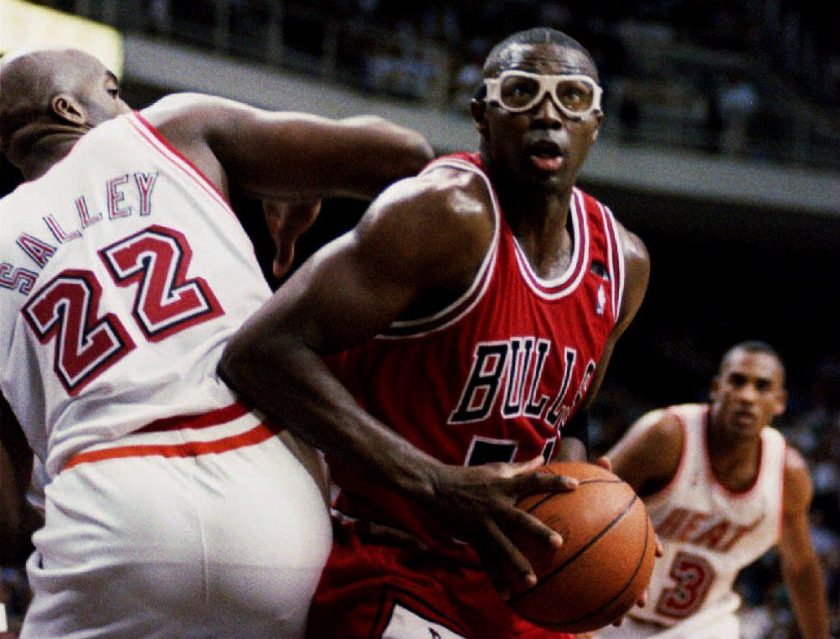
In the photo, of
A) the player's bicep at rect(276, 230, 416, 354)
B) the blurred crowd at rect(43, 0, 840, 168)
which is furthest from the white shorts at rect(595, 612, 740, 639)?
the blurred crowd at rect(43, 0, 840, 168)

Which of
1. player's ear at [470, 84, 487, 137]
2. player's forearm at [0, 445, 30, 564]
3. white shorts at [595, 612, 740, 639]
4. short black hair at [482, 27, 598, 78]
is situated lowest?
white shorts at [595, 612, 740, 639]

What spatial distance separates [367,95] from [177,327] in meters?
9.47

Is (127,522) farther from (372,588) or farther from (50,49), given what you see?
(50,49)

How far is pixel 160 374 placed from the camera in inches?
Answer: 102

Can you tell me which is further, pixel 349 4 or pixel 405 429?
pixel 349 4

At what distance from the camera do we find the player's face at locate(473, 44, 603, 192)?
9.39ft

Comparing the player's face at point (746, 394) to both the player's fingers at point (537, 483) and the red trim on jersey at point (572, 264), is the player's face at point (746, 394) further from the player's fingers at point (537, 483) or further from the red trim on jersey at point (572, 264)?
the player's fingers at point (537, 483)

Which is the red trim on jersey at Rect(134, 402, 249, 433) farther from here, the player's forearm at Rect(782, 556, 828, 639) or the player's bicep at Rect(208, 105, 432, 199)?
the player's forearm at Rect(782, 556, 828, 639)

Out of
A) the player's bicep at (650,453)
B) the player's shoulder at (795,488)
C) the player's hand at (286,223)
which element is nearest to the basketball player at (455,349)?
the player's hand at (286,223)

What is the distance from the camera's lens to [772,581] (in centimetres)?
1004

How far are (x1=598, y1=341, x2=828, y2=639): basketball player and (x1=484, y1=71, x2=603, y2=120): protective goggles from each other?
2.32 meters

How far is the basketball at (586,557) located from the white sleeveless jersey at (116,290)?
28.9 inches

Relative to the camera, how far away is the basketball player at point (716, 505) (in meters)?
5.04

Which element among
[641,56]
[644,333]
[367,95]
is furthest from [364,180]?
[644,333]
